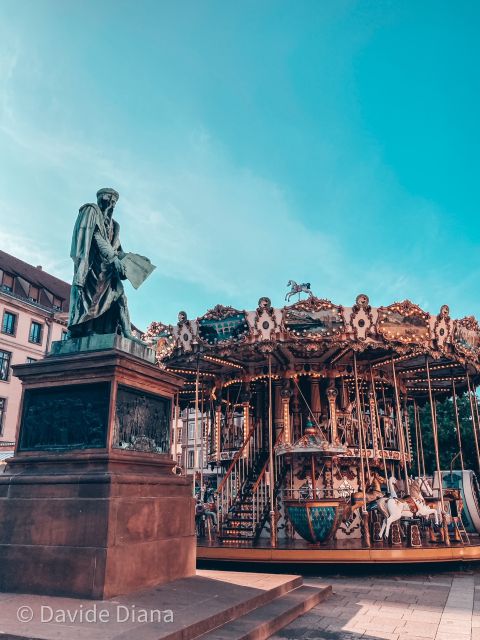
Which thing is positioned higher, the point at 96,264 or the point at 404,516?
the point at 96,264

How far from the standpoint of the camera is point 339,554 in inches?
428

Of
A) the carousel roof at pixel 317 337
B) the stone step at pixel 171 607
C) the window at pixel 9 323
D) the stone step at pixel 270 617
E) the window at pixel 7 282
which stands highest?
the window at pixel 7 282

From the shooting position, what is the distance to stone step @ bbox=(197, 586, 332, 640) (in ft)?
16.0

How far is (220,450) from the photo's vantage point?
58.6 ft

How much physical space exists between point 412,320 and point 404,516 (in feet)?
15.9

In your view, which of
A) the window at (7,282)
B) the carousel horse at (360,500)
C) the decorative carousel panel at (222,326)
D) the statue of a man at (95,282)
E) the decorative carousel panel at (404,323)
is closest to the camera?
the statue of a man at (95,282)

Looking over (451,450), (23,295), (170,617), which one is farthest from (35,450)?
(23,295)

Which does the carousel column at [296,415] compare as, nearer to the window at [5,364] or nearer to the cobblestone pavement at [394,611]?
the cobblestone pavement at [394,611]

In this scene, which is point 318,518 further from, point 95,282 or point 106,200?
point 106,200

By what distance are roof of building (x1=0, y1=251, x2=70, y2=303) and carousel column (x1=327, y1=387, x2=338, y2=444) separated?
26738 mm

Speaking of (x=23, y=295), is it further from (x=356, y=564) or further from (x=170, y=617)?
(x=170, y=617)

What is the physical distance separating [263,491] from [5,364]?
24.8 metres

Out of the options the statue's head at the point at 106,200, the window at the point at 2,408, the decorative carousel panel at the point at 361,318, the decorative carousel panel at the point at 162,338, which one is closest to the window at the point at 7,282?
the window at the point at 2,408

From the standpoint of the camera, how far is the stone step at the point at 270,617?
16.0 feet
